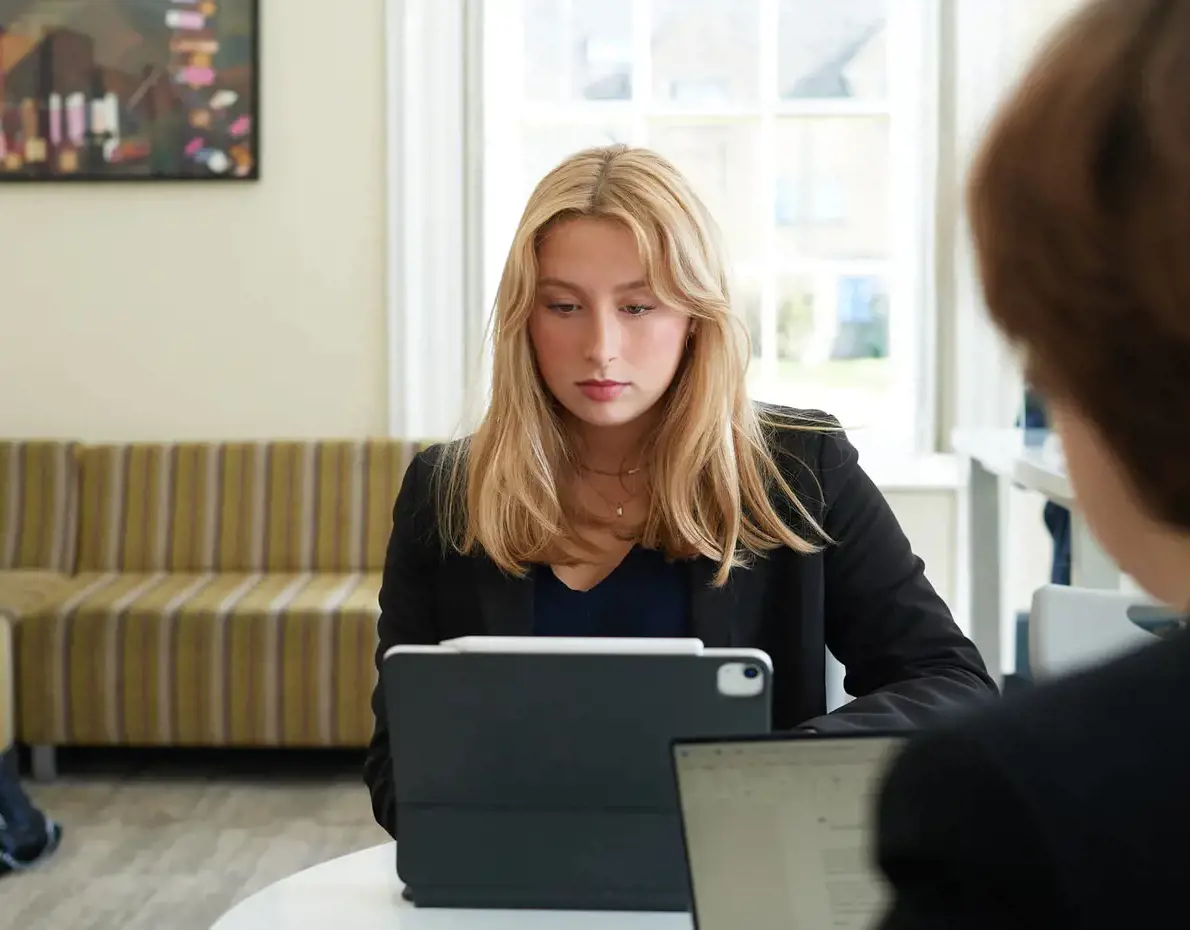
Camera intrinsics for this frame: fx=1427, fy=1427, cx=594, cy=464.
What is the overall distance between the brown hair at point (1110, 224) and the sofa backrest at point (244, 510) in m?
3.71

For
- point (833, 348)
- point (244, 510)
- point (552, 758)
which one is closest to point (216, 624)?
point (244, 510)

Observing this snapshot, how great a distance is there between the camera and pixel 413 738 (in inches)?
39.5

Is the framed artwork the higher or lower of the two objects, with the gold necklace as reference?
higher

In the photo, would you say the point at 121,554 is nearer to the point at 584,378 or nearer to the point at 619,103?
the point at 619,103

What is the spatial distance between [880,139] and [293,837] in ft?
8.89

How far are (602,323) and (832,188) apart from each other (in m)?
3.13

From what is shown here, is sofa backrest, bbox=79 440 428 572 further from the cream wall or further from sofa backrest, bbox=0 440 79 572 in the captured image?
the cream wall

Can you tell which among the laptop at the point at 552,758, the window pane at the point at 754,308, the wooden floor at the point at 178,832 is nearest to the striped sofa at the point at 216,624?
the wooden floor at the point at 178,832

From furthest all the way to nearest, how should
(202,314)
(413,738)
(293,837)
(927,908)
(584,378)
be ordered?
(202,314), (293,837), (584,378), (413,738), (927,908)

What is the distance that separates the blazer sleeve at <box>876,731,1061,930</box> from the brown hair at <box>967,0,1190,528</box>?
0.11 m

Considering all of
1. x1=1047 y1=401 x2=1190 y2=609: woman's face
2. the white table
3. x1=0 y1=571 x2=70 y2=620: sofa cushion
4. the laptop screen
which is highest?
x1=1047 y1=401 x2=1190 y2=609: woman's face

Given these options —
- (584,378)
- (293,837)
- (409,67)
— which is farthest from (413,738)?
(409,67)

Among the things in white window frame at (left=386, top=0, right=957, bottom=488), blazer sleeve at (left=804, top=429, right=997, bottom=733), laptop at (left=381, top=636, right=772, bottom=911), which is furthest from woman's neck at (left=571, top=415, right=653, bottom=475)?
white window frame at (left=386, top=0, right=957, bottom=488)

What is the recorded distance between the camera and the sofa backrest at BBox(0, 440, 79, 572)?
13.4 feet
